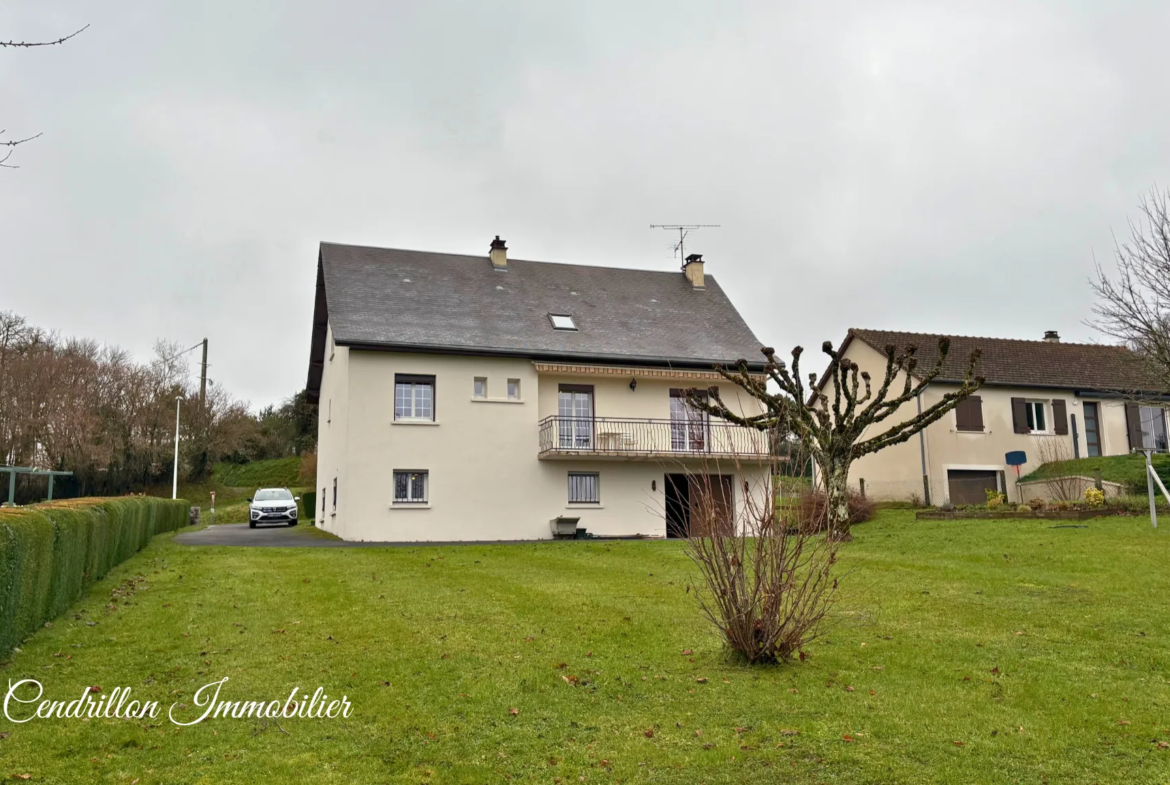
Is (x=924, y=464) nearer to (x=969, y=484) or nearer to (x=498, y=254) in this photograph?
(x=969, y=484)

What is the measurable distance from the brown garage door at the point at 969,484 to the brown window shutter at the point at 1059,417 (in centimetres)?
335

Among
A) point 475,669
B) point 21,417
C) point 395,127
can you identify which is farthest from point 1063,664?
point 21,417

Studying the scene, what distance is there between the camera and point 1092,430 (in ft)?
108

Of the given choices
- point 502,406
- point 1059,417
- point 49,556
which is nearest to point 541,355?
point 502,406

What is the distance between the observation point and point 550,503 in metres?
25.5

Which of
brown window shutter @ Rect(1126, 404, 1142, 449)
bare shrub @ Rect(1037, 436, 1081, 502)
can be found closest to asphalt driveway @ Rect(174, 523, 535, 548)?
bare shrub @ Rect(1037, 436, 1081, 502)

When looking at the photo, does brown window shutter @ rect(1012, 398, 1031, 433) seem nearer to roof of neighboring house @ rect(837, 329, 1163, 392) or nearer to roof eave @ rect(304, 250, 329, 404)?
roof of neighboring house @ rect(837, 329, 1163, 392)

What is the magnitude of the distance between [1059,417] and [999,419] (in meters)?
2.66

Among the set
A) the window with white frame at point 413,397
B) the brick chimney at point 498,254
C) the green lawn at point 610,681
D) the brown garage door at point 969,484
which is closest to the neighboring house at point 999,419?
the brown garage door at point 969,484

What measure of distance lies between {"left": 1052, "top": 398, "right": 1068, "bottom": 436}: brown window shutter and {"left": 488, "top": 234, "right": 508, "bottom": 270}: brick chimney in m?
20.1

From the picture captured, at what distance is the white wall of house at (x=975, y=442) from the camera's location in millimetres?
30688

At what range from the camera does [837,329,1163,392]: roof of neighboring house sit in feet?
104

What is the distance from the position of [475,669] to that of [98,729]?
285 centimetres

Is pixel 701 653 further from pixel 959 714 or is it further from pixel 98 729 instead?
pixel 98 729
